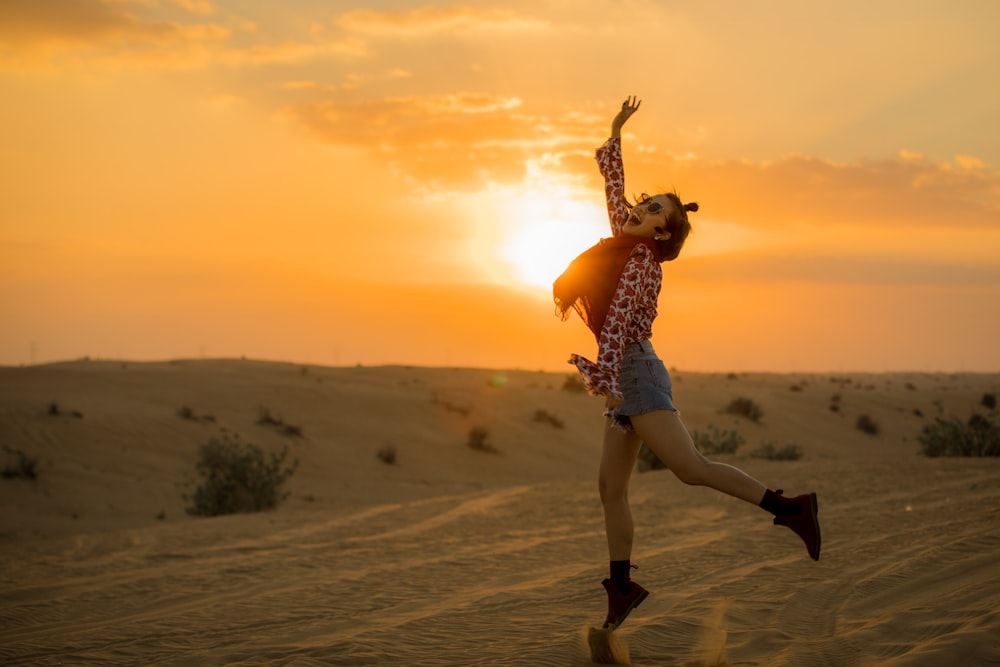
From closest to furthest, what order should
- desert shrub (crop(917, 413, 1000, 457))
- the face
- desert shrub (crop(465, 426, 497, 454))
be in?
the face
desert shrub (crop(917, 413, 1000, 457))
desert shrub (crop(465, 426, 497, 454))

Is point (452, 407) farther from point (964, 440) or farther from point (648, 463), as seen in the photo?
point (964, 440)

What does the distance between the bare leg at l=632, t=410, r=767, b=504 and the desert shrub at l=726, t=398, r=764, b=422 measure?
37.7 m

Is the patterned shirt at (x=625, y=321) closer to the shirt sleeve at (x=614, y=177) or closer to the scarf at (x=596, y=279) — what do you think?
the scarf at (x=596, y=279)

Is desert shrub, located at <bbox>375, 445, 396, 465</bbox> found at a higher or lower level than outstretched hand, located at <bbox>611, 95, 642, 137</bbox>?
lower

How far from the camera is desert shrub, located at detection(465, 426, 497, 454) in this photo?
30125 mm

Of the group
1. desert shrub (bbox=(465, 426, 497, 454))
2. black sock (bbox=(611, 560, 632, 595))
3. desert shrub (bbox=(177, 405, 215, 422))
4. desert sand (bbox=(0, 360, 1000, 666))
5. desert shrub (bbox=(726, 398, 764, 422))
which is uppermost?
desert shrub (bbox=(726, 398, 764, 422))

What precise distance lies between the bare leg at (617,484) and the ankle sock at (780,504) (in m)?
0.65

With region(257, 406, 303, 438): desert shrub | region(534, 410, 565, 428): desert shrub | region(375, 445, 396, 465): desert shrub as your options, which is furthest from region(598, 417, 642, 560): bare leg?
region(534, 410, 565, 428): desert shrub

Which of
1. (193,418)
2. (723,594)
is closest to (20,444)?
(193,418)

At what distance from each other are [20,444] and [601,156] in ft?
67.3

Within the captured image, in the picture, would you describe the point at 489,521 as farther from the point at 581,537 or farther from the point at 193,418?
the point at 193,418

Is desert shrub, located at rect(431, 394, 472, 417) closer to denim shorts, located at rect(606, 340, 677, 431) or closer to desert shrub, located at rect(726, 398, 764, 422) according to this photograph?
desert shrub, located at rect(726, 398, 764, 422)

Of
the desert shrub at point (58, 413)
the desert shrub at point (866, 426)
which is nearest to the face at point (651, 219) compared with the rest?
the desert shrub at point (58, 413)

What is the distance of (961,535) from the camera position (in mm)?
7578
